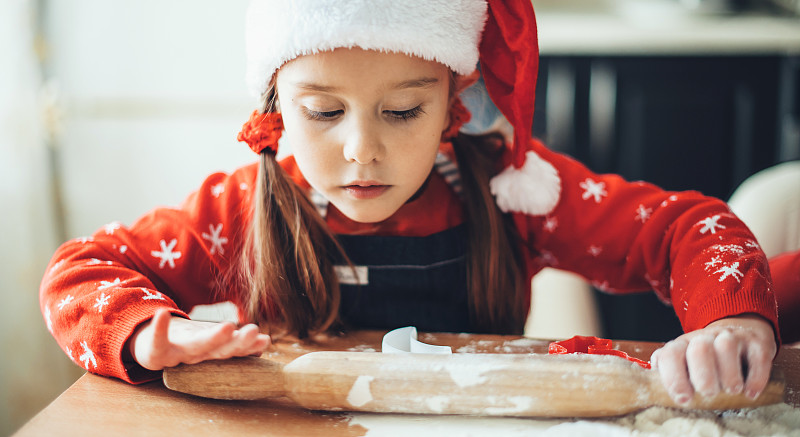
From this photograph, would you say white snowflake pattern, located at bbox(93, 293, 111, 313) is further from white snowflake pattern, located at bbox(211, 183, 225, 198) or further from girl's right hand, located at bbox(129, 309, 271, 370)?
white snowflake pattern, located at bbox(211, 183, 225, 198)

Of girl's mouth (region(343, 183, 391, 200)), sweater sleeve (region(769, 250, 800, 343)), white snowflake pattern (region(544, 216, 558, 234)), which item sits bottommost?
sweater sleeve (region(769, 250, 800, 343))

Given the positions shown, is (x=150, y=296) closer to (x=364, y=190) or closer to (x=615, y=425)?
(x=364, y=190)

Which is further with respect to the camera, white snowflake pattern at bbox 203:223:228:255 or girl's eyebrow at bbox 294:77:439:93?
white snowflake pattern at bbox 203:223:228:255

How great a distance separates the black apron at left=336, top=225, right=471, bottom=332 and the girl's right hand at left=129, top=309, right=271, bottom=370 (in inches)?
13.5

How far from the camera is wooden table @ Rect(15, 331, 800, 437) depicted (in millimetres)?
557

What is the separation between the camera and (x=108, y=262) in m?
0.79

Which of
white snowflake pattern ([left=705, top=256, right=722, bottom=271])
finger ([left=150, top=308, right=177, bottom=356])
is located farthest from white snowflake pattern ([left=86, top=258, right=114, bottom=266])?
white snowflake pattern ([left=705, top=256, right=722, bottom=271])

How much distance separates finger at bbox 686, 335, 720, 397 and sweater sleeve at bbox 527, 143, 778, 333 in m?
0.11

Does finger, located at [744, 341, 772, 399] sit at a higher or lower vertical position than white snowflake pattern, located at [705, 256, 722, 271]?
lower

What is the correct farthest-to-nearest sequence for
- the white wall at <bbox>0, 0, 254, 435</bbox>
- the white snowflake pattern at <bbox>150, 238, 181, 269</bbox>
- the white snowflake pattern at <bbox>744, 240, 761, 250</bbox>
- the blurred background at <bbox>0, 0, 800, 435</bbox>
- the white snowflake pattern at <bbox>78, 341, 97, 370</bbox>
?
the blurred background at <bbox>0, 0, 800, 435</bbox>, the white wall at <bbox>0, 0, 254, 435</bbox>, the white snowflake pattern at <bbox>150, 238, 181, 269</bbox>, the white snowflake pattern at <bbox>744, 240, 761, 250</bbox>, the white snowflake pattern at <bbox>78, 341, 97, 370</bbox>

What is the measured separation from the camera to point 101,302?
0.70 meters

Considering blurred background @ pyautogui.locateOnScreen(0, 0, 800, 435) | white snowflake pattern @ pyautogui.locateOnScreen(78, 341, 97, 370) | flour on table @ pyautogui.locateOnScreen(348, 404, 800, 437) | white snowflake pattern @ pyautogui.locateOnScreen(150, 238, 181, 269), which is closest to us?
flour on table @ pyautogui.locateOnScreen(348, 404, 800, 437)

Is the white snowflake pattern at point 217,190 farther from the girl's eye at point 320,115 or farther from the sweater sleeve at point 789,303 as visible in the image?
the sweater sleeve at point 789,303

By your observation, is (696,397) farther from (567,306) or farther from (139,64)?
(139,64)
